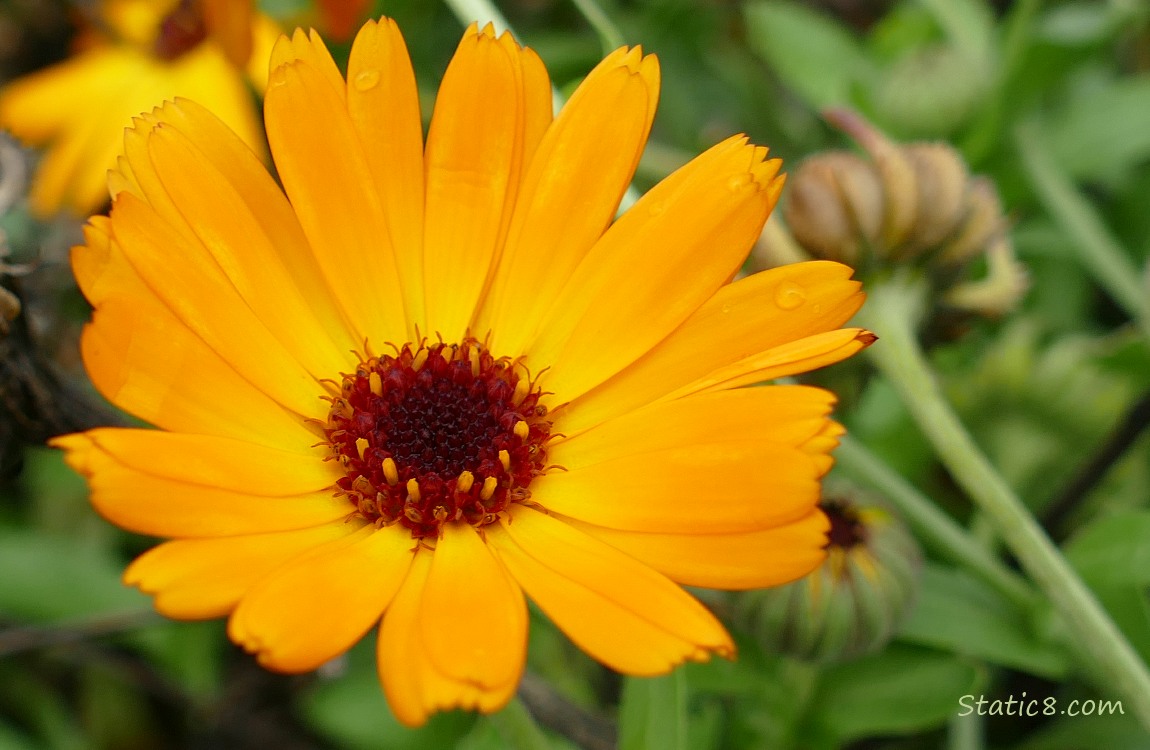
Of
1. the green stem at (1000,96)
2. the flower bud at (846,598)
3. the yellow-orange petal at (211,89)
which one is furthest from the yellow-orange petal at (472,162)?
the green stem at (1000,96)

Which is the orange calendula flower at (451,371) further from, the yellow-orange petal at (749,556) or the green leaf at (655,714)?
the green leaf at (655,714)

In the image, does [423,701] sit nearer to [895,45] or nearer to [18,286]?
[18,286]

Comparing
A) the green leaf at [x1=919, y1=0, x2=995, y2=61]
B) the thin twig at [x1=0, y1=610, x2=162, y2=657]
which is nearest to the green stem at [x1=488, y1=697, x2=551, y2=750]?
the thin twig at [x1=0, y1=610, x2=162, y2=657]

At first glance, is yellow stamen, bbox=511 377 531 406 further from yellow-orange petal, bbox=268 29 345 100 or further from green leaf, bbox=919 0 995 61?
green leaf, bbox=919 0 995 61

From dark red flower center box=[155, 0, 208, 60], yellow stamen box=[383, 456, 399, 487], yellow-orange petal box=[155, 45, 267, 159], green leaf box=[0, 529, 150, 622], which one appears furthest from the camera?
dark red flower center box=[155, 0, 208, 60]

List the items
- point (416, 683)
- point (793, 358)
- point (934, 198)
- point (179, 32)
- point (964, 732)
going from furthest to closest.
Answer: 1. point (179, 32)
2. point (964, 732)
3. point (934, 198)
4. point (793, 358)
5. point (416, 683)

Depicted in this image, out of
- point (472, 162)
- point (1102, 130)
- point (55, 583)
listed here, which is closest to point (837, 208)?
point (472, 162)

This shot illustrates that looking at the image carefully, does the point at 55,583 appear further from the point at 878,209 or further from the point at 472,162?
the point at 878,209

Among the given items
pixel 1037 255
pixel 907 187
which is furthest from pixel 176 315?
pixel 1037 255

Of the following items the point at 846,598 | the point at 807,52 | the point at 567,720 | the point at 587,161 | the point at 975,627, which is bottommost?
the point at 567,720

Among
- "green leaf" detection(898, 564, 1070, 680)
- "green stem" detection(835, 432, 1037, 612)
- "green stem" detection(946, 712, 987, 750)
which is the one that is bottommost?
"green stem" detection(946, 712, 987, 750)
